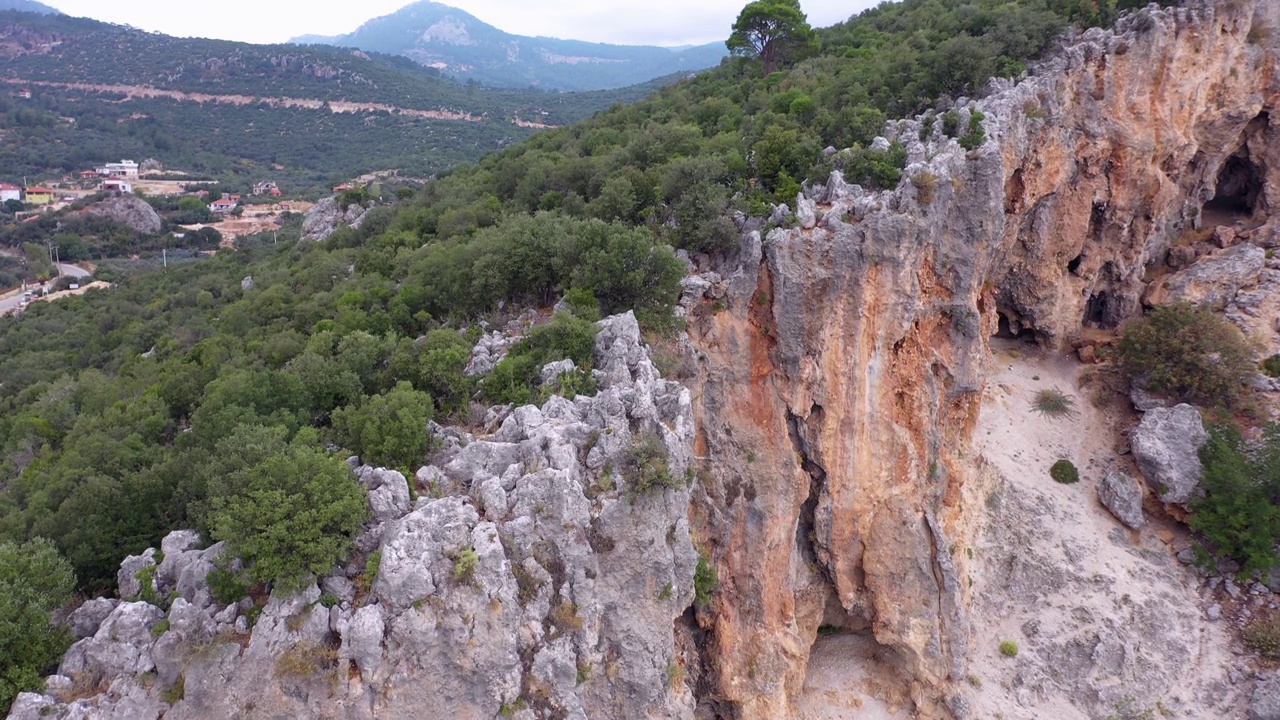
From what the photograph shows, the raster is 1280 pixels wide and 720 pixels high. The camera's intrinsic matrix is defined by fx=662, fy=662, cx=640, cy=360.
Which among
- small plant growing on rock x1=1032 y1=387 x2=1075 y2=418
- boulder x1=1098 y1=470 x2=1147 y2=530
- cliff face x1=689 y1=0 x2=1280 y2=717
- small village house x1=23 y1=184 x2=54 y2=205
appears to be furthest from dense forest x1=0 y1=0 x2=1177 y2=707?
small village house x1=23 y1=184 x2=54 y2=205

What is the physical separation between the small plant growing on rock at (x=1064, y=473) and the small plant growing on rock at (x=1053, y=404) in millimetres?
3585

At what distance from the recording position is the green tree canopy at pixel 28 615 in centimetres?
1134

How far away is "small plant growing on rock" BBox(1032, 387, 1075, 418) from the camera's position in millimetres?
35406

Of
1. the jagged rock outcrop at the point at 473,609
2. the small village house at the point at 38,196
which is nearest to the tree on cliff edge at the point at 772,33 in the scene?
the jagged rock outcrop at the point at 473,609

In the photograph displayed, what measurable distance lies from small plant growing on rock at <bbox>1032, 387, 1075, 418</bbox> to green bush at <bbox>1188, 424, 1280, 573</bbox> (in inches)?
263

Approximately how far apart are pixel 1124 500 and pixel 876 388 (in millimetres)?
17025

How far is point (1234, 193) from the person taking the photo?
4469 centimetres

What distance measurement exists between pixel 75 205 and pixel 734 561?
10847 cm

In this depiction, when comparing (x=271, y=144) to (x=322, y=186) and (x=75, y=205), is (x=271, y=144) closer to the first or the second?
(x=322, y=186)

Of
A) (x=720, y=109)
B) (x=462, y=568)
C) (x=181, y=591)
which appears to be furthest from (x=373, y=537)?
(x=720, y=109)

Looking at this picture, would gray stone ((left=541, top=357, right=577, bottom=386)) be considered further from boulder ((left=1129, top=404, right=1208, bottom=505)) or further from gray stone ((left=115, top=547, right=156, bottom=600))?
boulder ((left=1129, top=404, right=1208, bottom=505))

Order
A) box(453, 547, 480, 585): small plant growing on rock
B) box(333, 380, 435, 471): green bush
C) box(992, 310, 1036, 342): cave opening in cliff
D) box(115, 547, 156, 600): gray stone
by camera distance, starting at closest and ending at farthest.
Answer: box(453, 547, 480, 585): small plant growing on rock
box(115, 547, 156, 600): gray stone
box(333, 380, 435, 471): green bush
box(992, 310, 1036, 342): cave opening in cliff

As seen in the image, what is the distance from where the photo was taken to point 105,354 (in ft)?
127

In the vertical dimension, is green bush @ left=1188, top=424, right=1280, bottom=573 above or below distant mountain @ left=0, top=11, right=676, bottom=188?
below
